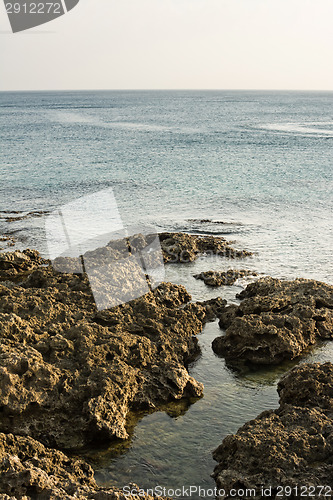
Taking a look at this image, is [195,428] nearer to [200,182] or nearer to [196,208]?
[196,208]

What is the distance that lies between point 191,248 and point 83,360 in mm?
8531

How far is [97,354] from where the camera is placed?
9.05m

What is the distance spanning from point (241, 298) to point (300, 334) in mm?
2701

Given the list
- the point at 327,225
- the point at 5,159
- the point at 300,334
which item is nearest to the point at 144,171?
the point at 5,159

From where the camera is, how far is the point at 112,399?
8.29 m

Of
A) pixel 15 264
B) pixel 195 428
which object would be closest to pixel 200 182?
pixel 15 264

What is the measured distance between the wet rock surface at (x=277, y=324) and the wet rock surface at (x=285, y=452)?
235 centimetres

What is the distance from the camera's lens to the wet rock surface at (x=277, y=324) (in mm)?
10383

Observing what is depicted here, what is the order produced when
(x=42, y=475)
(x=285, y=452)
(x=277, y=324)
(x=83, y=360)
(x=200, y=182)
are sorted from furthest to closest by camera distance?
(x=200, y=182), (x=277, y=324), (x=83, y=360), (x=285, y=452), (x=42, y=475)

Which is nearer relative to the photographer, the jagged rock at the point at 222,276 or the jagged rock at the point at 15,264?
the jagged rock at the point at 222,276

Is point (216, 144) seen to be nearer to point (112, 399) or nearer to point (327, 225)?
point (327, 225)

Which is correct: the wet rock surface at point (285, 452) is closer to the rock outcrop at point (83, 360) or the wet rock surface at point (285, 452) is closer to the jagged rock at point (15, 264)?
the rock outcrop at point (83, 360)

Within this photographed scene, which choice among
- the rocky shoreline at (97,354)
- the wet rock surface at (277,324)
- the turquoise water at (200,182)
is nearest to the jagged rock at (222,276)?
the turquoise water at (200,182)

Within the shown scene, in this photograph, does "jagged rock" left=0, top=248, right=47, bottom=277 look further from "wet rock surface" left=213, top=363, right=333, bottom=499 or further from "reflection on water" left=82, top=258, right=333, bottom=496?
"wet rock surface" left=213, top=363, right=333, bottom=499
